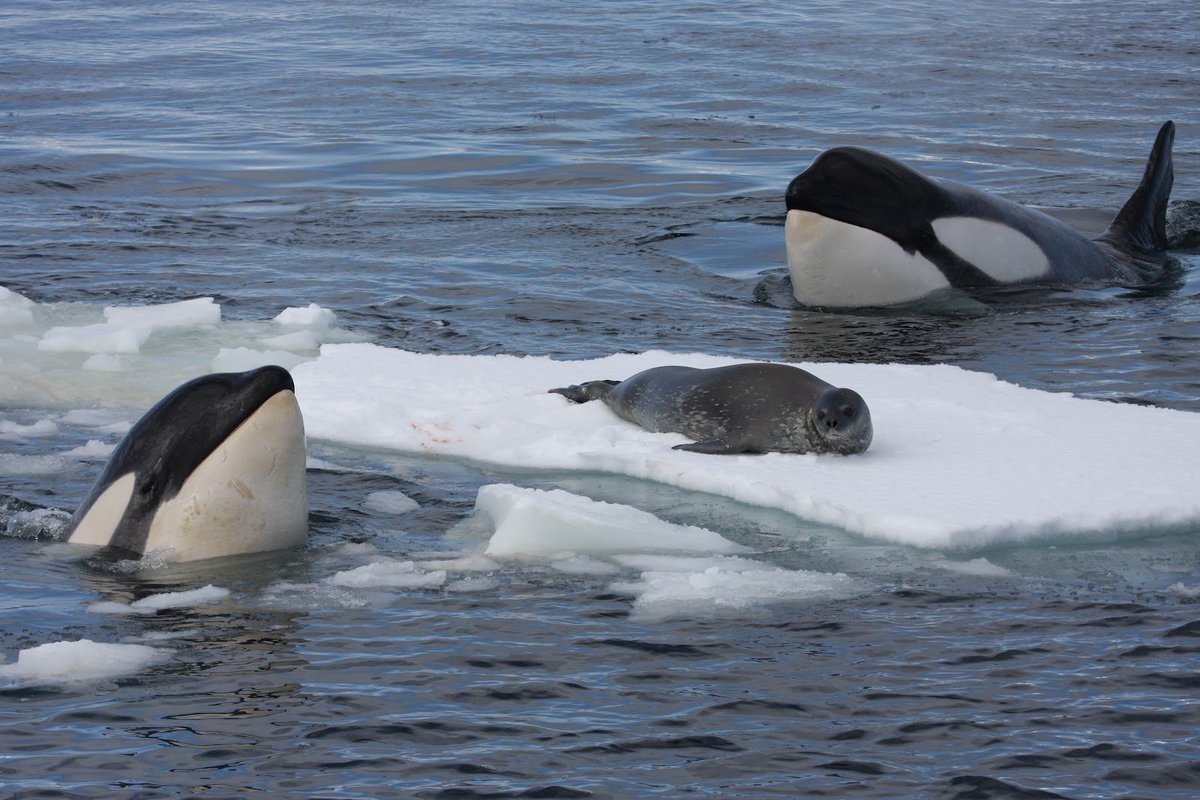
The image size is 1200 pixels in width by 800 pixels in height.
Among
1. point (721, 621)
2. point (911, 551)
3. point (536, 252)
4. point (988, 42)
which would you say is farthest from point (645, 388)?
point (988, 42)

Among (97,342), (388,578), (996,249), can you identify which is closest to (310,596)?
(388,578)

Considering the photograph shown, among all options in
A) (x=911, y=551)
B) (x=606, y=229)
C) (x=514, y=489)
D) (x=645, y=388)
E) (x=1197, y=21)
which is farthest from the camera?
(x=1197, y=21)

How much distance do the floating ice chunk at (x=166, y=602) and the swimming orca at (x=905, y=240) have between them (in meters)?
6.50

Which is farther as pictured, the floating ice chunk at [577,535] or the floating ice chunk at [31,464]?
the floating ice chunk at [31,464]

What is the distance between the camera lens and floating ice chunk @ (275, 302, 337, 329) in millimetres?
11555

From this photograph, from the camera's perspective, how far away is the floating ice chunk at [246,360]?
1011 cm

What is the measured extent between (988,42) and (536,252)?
16877 mm

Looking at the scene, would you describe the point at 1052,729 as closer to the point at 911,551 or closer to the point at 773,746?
the point at 773,746

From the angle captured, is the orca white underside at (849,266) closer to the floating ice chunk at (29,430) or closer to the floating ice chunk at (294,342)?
the floating ice chunk at (294,342)

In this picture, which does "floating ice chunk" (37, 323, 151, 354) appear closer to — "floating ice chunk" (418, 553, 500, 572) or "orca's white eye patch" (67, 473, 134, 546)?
"orca's white eye patch" (67, 473, 134, 546)

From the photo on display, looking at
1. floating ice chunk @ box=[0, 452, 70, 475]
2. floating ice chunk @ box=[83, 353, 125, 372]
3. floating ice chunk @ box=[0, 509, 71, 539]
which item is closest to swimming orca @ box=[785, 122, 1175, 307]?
floating ice chunk @ box=[83, 353, 125, 372]

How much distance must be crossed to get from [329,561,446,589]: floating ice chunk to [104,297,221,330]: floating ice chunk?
208 inches

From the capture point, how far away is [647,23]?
32469mm

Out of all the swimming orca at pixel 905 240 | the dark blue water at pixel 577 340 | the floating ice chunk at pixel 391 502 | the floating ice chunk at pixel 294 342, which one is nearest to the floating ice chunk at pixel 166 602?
the dark blue water at pixel 577 340
